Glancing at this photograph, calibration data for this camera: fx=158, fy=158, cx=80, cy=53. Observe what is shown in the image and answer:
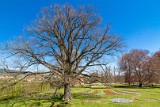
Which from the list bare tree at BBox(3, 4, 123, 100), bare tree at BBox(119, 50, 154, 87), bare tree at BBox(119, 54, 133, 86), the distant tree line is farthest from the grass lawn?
bare tree at BBox(119, 54, 133, 86)

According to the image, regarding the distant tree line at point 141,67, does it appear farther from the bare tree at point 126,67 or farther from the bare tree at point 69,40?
the bare tree at point 69,40

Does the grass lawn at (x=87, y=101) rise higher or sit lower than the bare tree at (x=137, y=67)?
lower

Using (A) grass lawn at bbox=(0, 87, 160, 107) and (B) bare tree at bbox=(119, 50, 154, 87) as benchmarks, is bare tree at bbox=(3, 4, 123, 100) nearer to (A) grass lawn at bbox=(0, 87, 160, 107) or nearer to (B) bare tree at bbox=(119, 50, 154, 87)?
(A) grass lawn at bbox=(0, 87, 160, 107)

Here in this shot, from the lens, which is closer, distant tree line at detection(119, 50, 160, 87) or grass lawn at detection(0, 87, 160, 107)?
grass lawn at detection(0, 87, 160, 107)

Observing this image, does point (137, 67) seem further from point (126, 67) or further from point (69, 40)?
point (69, 40)

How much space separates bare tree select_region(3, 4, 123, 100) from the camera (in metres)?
14.2

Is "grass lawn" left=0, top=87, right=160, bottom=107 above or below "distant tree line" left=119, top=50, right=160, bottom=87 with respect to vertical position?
below

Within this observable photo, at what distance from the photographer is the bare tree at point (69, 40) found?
14.2 meters

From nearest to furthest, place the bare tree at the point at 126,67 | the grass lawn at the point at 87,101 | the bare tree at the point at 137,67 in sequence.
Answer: the grass lawn at the point at 87,101, the bare tree at the point at 137,67, the bare tree at the point at 126,67

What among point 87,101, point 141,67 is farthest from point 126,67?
point 87,101

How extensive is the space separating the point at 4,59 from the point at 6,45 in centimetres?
134

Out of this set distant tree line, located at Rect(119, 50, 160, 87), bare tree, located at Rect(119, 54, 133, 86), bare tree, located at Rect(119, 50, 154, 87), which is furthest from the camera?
bare tree, located at Rect(119, 54, 133, 86)

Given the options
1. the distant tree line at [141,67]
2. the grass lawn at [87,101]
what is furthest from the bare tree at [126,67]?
the grass lawn at [87,101]

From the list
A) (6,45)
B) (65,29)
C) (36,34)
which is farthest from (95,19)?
(6,45)
